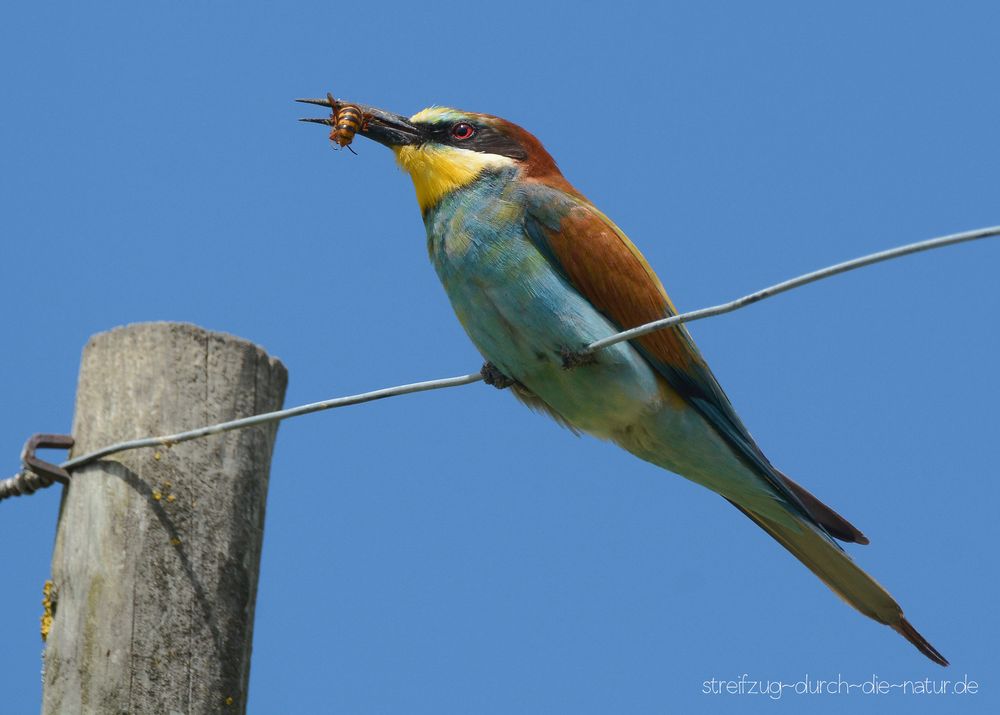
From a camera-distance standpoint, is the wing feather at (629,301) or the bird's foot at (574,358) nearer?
the bird's foot at (574,358)

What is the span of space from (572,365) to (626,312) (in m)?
0.34

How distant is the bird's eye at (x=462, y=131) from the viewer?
4438 mm

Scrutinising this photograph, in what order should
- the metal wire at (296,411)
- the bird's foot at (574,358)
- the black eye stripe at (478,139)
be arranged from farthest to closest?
the black eye stripe at (478,139) → the bird's foot at (574,358) → the metal wire at (296,411)

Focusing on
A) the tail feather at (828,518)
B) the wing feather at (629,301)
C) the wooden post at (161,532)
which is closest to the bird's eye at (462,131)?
Answer: the wing feather at (629,301)

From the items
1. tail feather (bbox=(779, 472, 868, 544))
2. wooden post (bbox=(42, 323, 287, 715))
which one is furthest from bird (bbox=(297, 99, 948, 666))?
wooden post (bbox=(42, 323, 287, 715))

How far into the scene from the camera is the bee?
14.6ft

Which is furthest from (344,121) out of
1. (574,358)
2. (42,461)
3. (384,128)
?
(42,461)

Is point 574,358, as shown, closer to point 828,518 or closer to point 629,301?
point 629,301

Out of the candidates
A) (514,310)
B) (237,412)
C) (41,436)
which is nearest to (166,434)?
(237,412)

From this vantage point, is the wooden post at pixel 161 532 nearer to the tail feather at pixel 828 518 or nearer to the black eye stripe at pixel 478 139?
the black eye stripe at pixel 478 139

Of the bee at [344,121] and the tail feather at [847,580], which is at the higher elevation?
the bee at [344,121]

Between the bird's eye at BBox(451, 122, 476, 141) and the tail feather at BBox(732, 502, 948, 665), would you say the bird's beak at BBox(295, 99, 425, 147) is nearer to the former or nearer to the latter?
the bird's eye at BBox(451, 122, 476, 141)

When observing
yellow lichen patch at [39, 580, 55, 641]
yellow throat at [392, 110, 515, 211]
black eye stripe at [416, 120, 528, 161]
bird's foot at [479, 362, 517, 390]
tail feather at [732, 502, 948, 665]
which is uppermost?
black eye stripe at [416, 120, 528, 161]

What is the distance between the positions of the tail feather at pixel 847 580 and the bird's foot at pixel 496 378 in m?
1.03
